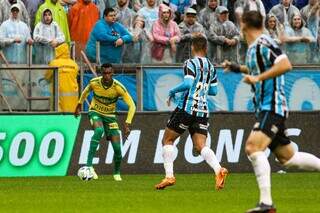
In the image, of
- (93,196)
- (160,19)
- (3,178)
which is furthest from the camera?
(160,19)

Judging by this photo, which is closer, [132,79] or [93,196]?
[93,196]

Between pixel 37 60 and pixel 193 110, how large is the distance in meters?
6.61

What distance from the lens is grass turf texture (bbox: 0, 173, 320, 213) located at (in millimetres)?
14703

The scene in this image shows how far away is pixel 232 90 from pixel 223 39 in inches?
44.8

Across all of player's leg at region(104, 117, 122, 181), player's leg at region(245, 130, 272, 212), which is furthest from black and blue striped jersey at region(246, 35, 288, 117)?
player's leg at region(104, 117, 122, 181)

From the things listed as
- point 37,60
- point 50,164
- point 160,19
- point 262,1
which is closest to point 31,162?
point 50,164

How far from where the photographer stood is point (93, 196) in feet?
56.6

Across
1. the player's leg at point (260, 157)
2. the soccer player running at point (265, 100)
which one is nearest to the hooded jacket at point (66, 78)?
the soccer player running at point (265, 100)

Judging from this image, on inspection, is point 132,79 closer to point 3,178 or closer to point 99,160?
point 99,160

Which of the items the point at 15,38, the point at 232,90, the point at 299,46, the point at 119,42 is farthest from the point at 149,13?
the point at 299,46

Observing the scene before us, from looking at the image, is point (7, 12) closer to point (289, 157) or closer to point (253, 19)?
point (253, 19)

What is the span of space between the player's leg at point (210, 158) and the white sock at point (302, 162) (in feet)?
16.1

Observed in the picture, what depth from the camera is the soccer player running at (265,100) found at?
13.0 m

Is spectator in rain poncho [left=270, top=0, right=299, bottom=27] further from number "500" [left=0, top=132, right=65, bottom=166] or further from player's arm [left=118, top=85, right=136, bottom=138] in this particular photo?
number "500" [left=0, top=132, right=65, bottom=166]
